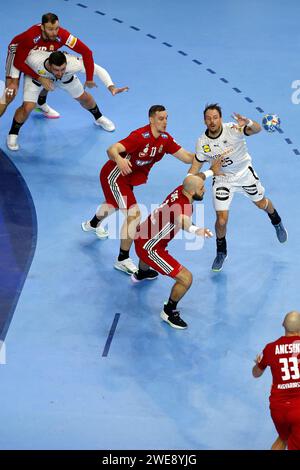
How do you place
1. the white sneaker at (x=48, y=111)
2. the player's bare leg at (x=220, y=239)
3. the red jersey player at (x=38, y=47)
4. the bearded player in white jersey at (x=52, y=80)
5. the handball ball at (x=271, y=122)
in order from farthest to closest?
the white sneaker at (x=48, y=111) < the red jersey player at (x=38, y=47) < the bearded player in white jersey at (x=52, y=80) < the handball ball at (x=271, y=122) < the player's bare leg at (x=220, y=239)

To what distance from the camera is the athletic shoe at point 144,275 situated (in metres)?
11.5

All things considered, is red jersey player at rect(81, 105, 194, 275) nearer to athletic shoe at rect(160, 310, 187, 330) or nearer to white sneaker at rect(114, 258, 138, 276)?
white sneaker at rect(114, 258, 138, 276)

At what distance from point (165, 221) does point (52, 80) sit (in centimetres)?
423

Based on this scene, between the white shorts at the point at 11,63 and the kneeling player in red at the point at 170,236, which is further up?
the white shorts at the point at 11,63

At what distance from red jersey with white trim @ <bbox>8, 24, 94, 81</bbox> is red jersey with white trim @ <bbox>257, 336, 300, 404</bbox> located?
682 centimetres

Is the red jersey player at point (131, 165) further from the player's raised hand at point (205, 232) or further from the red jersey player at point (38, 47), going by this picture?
the red jersey player at point (38, 47)

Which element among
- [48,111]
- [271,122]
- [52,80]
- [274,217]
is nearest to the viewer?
[274,217]

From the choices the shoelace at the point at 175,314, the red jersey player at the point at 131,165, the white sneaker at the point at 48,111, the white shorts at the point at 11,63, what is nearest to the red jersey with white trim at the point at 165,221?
the red jersey player at the point at 131,165

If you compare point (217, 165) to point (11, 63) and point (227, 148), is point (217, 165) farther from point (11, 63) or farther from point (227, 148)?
point (11, 63)

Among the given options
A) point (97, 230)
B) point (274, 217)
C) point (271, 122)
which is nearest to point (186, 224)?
point (274, 217)

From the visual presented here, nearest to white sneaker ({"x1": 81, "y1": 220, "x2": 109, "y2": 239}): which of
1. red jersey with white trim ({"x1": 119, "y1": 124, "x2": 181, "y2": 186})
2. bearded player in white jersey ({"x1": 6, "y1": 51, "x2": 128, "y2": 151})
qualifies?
red jersey with white trim ({"x1": 119, "y1": 124, "x2": 181, "y2": 186})

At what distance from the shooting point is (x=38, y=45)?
44.8 ft

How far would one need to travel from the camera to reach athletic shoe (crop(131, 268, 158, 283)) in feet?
37.7
